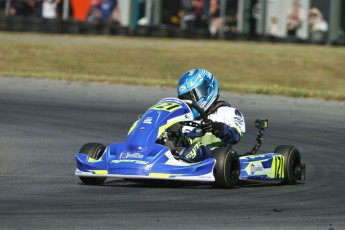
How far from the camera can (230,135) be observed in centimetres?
884

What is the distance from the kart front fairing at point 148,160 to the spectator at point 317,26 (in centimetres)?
2183

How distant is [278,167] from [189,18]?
749 inches

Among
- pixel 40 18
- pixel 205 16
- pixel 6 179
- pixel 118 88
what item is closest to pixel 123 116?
pixel 118 88

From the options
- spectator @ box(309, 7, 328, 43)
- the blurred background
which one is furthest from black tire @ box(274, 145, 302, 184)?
spectator @ box(309, 7, 328, 43)

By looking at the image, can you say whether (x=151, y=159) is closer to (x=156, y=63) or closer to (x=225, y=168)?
(x=225, y=168)

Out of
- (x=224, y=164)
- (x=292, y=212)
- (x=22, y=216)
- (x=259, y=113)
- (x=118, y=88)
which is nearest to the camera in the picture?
(x=22, y=216)

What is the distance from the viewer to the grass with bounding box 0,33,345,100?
20672mm

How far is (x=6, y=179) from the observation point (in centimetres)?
853

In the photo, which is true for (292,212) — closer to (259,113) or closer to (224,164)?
(224,164)

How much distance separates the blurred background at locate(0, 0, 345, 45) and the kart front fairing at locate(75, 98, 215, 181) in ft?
55.0

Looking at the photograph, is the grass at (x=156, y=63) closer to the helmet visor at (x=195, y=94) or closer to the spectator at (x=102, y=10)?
the spectator at (x=102, y=10)

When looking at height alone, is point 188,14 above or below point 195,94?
below

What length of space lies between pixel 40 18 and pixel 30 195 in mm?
18249

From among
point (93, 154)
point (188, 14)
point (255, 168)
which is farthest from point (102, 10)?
point (93, 154)
